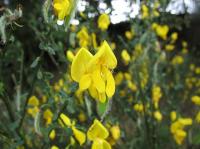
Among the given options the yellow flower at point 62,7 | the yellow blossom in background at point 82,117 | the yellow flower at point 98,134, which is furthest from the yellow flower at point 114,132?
the yellow flower at point 62,7

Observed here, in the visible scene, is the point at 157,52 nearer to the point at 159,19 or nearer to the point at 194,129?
the point at 159,19

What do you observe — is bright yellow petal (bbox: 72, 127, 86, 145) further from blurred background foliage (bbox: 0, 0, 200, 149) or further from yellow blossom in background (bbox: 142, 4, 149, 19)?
yellow blossom in background (bbox: 142, 4, 149, 19)

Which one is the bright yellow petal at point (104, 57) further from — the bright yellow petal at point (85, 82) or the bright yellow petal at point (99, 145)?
the bright yellow petal at point (99, 145)

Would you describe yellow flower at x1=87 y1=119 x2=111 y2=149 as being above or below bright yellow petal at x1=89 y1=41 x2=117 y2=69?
below

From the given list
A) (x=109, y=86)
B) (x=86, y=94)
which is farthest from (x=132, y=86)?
(x=109, y=86)

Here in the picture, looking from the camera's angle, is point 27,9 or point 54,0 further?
point 27,9

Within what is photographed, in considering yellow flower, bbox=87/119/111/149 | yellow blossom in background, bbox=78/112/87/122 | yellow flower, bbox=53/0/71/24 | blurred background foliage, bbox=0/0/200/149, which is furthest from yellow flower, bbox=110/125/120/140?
yellow flower, bbox=53/0/71/24

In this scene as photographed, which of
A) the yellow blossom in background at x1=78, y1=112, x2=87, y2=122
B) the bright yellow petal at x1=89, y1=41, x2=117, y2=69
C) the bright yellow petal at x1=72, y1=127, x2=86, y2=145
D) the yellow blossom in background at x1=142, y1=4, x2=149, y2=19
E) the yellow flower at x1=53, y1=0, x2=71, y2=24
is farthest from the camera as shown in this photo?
the yellow blossom in background at x1=142, y1=4, x2=149, y2=19

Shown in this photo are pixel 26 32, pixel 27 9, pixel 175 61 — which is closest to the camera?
pixel 175 61

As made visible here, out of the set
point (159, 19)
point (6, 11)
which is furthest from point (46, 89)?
point (159, 19)
